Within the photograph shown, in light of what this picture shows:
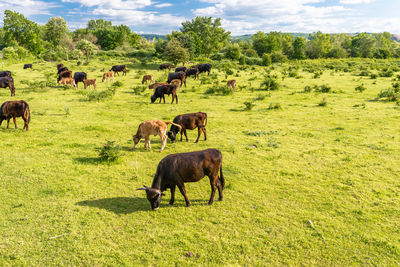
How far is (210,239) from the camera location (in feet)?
18.9

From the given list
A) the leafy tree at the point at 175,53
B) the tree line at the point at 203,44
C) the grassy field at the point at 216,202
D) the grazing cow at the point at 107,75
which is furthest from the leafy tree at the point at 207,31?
the grassy field at the point at 216,202

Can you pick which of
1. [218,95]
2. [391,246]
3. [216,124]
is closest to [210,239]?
[391,246]

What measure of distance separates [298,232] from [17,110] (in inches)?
528

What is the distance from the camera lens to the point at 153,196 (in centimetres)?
646

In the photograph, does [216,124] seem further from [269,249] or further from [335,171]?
[269,249]

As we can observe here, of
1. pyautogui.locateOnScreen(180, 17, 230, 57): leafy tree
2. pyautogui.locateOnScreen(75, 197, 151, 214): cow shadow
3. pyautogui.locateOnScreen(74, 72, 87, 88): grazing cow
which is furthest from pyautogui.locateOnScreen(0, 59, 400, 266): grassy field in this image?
pyautogui.locateOnScreen(180, 17, 230, 57): leafy tree

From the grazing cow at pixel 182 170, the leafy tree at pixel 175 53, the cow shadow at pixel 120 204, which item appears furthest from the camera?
the leafy tree at pixel 175 53

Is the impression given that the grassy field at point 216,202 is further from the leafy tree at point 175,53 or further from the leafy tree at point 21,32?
the leafy tree at point 21,32

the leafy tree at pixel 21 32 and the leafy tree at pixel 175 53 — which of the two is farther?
the leafy tree at pixel 21 32

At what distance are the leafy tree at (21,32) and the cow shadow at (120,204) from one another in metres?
86.7

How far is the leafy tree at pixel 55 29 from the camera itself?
280 feet

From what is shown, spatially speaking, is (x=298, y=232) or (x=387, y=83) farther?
(x=387, y=83)

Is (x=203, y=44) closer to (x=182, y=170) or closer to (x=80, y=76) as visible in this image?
(x=80, y=76)


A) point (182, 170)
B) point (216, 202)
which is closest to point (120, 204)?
point (182, 170)
